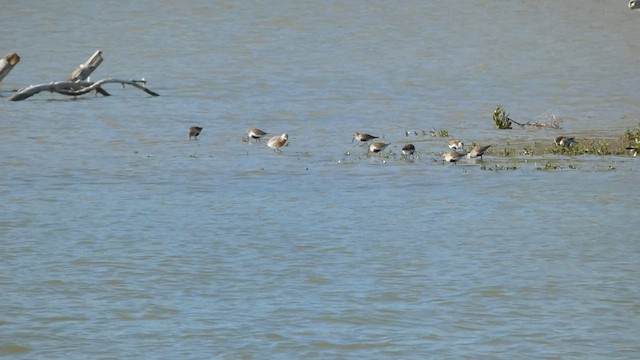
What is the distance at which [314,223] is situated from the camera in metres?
15.9

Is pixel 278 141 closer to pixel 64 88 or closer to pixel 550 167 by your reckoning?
pixel 550 167

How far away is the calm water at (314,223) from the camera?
11148 millimetres

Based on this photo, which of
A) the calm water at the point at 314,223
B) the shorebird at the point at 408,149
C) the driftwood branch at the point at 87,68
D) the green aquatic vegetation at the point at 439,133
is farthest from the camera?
the driftwood branch at the point at 87,68

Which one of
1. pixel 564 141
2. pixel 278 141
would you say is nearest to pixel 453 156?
pixel 564 141

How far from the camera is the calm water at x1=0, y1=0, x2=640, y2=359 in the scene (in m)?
11.1

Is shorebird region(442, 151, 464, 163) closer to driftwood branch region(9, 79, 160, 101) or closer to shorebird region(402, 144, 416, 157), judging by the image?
shorebird region(402, 144, 416, 157)

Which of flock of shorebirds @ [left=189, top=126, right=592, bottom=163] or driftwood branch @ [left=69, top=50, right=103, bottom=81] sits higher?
driftwood branch @ [left=69, top=50, right=103, bottom=81]

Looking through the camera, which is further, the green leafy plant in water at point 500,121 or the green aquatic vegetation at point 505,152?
the green leafy plant in water at point 500,121

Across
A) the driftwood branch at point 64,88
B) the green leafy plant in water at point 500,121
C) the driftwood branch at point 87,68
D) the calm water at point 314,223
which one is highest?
the driftwood branch at point 87,68

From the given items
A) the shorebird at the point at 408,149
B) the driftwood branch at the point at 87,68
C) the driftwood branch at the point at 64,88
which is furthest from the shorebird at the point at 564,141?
the driftwood branch at the point at 87,68

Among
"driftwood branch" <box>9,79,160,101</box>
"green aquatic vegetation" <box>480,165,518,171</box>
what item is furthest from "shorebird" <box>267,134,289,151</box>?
"driftwood branch" <box>9,79,160,101</box>

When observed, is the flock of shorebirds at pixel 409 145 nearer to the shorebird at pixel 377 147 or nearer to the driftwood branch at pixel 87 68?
the shorebird at pixel 377 147

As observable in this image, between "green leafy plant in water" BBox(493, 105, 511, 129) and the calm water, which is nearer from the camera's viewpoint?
the calm water

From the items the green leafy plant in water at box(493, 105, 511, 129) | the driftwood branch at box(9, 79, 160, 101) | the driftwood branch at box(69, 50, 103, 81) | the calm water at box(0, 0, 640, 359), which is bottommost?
the calm water at box(0, 0, 640, 359)
